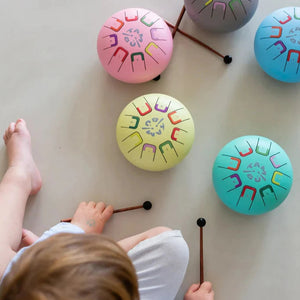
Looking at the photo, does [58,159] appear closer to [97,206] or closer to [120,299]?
[97,206]

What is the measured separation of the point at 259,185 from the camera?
3.39 feet

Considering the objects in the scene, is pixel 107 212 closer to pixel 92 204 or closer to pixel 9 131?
pixel 92 204

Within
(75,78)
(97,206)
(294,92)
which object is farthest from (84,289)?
(294,92)

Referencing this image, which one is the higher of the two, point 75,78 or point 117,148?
point 75,78

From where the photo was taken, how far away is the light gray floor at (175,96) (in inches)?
46.1

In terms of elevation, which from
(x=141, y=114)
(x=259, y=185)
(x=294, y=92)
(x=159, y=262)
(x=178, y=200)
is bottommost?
(x=159, y=262)

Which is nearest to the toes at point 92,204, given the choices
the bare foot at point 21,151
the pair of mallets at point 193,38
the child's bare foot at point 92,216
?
the child's bare foot at point 92,216

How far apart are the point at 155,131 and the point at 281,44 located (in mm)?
454

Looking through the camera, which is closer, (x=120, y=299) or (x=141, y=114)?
(x=120, y=299)

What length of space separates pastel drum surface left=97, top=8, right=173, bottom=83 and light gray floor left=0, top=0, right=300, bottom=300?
0.14 metres

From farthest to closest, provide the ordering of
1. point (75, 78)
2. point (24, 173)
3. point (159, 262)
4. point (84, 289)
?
point (75, 78), point (24, 173), point (159, 262), point (84, 289)

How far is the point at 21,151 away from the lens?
1.19 meters

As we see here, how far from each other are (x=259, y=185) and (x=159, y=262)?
35 centimetres

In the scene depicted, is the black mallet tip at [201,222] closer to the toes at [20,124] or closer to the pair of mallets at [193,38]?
the pair of mallets at [193,38]
